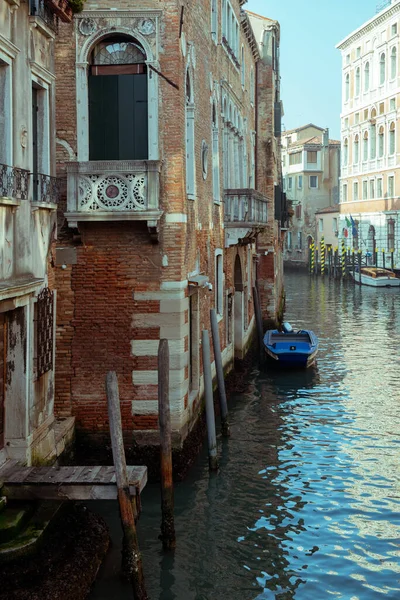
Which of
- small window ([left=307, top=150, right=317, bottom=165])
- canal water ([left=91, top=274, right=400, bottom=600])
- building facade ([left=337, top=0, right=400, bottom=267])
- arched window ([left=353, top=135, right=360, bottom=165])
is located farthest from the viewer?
small window ([left=307, top=150, right=317, bottom=165])

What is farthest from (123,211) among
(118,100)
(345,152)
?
(345,152)

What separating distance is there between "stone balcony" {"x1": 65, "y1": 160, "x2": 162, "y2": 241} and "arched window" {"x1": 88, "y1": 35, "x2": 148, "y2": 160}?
1.66ft

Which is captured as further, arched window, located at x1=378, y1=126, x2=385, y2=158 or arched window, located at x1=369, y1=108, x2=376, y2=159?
arched window, located at x1=369, y1=108, x2=376, y2=159

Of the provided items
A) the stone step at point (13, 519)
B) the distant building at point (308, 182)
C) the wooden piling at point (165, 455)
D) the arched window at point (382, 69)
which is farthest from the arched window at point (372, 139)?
the stone step at point (13, 519)

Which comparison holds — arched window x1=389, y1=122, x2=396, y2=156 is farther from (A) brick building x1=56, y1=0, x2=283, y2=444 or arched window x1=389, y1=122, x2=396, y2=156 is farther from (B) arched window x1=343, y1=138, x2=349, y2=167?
(A) brick building x1=56, y1=0, x2=283, y2=444

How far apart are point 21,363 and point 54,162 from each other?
2440 mm

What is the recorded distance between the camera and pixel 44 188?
28.5ft

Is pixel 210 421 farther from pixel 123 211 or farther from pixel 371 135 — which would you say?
pixel 371 135

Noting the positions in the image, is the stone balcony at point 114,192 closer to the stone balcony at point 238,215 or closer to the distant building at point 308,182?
the stone balcony at point 238,215

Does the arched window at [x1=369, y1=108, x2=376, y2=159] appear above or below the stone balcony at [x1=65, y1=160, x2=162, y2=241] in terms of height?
above

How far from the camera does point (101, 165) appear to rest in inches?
372

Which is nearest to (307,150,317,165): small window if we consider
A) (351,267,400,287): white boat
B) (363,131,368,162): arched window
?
(363,131,368,162): arched window

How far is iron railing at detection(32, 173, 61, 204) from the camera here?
8516 millimetres

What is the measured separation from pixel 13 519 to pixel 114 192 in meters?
3.85
